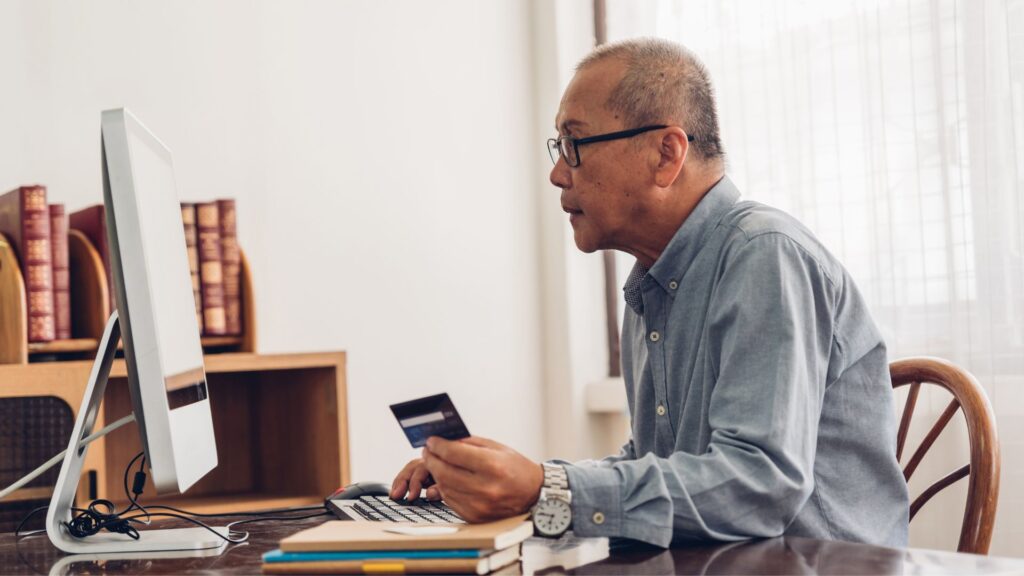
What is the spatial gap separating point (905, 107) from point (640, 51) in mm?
1229

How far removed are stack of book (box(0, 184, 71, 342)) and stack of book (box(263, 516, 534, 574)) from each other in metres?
1.41

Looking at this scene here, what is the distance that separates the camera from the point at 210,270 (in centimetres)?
238

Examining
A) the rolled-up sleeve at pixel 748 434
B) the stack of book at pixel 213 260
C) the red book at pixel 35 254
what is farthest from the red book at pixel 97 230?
the rolled-up sleeve at pixel 748 434

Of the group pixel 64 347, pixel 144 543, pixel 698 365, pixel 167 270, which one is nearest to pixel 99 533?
pixel 144 543

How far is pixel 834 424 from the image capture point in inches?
50.9

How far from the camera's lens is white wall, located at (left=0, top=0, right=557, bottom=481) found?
8.65 feet

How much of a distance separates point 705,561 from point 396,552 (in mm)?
293

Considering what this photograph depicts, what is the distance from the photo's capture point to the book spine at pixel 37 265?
7.04 ft

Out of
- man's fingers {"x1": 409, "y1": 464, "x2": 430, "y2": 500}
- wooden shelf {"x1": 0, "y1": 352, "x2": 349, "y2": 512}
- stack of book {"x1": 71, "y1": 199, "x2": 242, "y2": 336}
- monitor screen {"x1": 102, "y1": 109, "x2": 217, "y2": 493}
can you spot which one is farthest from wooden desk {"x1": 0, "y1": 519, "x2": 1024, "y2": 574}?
stack of book {"x1": 71, "y1": 199, "x2": 242, "y2": 336}

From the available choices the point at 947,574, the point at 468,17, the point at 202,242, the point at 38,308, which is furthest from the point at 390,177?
the point at 947,574

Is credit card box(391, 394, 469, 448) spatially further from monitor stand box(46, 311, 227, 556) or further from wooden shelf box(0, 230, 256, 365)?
wooden shelf box(0, 230, 256, 365)

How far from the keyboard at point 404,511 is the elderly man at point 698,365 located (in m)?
0.03

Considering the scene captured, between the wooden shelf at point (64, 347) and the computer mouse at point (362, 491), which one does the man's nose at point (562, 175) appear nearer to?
the computer mouse at point (362, 491)

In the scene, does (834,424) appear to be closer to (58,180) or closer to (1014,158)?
(1014,158)
